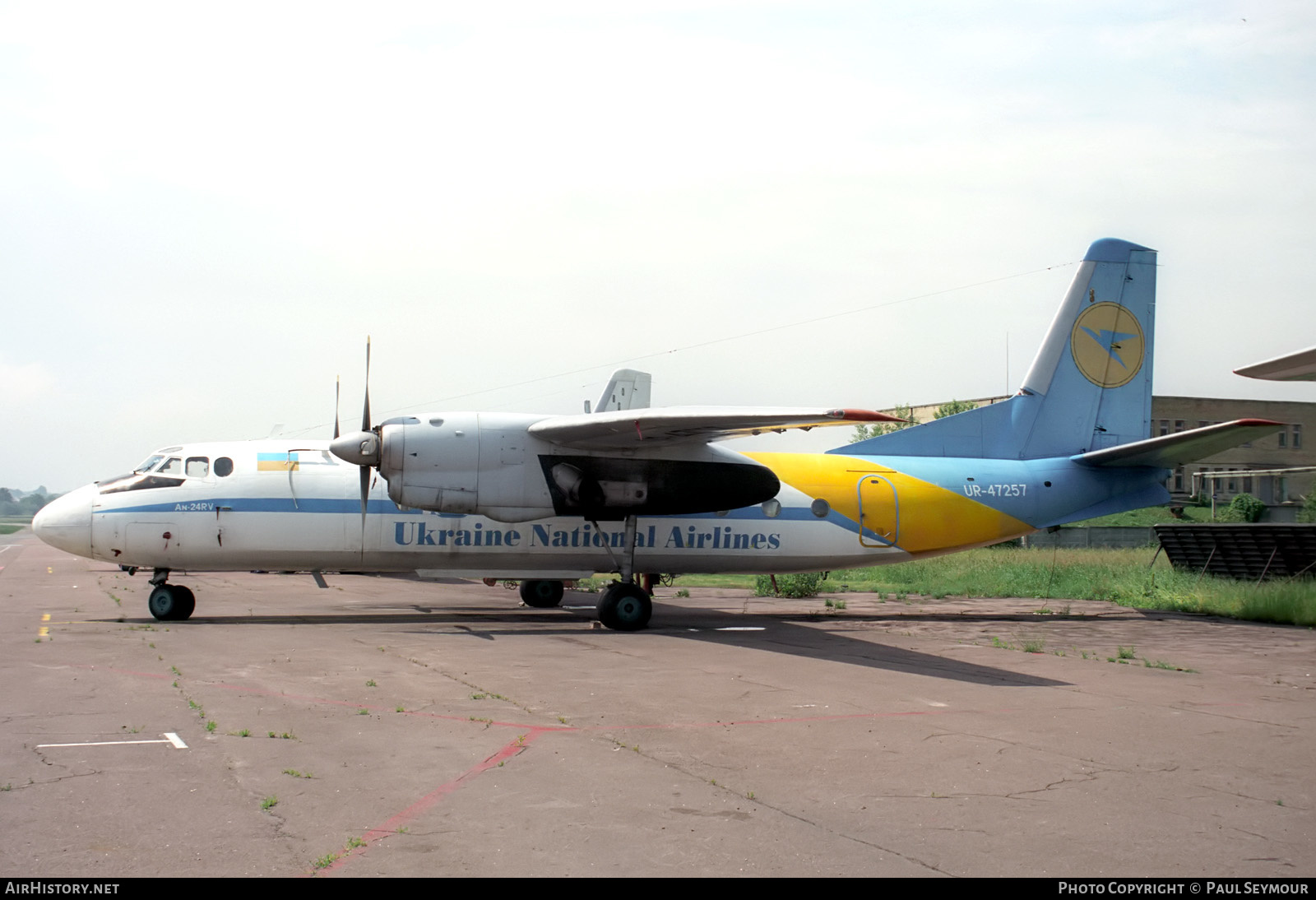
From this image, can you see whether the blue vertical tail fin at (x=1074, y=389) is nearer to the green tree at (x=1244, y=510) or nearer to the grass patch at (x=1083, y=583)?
the grass patch at (x=1083, y=583)

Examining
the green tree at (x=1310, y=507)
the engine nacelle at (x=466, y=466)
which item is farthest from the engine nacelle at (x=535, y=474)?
the green tree at (x=1310, y=507)

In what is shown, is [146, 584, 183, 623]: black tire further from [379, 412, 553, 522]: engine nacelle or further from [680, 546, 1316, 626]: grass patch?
[680, 546, 1316, 626]: grass patch

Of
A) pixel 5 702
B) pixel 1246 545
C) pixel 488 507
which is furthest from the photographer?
pixel 1246 545

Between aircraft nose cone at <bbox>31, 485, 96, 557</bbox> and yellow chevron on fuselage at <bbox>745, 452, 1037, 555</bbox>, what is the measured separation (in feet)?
40.0

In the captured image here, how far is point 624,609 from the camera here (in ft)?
59.6

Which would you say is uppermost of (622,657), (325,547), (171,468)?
(171,468)

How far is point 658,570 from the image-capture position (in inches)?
786

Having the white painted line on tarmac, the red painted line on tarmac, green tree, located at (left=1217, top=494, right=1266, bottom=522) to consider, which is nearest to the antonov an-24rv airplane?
the red painted line on tarmac

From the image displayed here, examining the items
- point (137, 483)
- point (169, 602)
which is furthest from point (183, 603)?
point (137, 483)

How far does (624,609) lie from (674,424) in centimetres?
363

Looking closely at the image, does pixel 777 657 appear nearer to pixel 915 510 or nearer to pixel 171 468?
pixel 915 510

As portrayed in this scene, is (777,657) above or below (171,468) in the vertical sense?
below

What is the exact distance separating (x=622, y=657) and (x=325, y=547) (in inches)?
274
